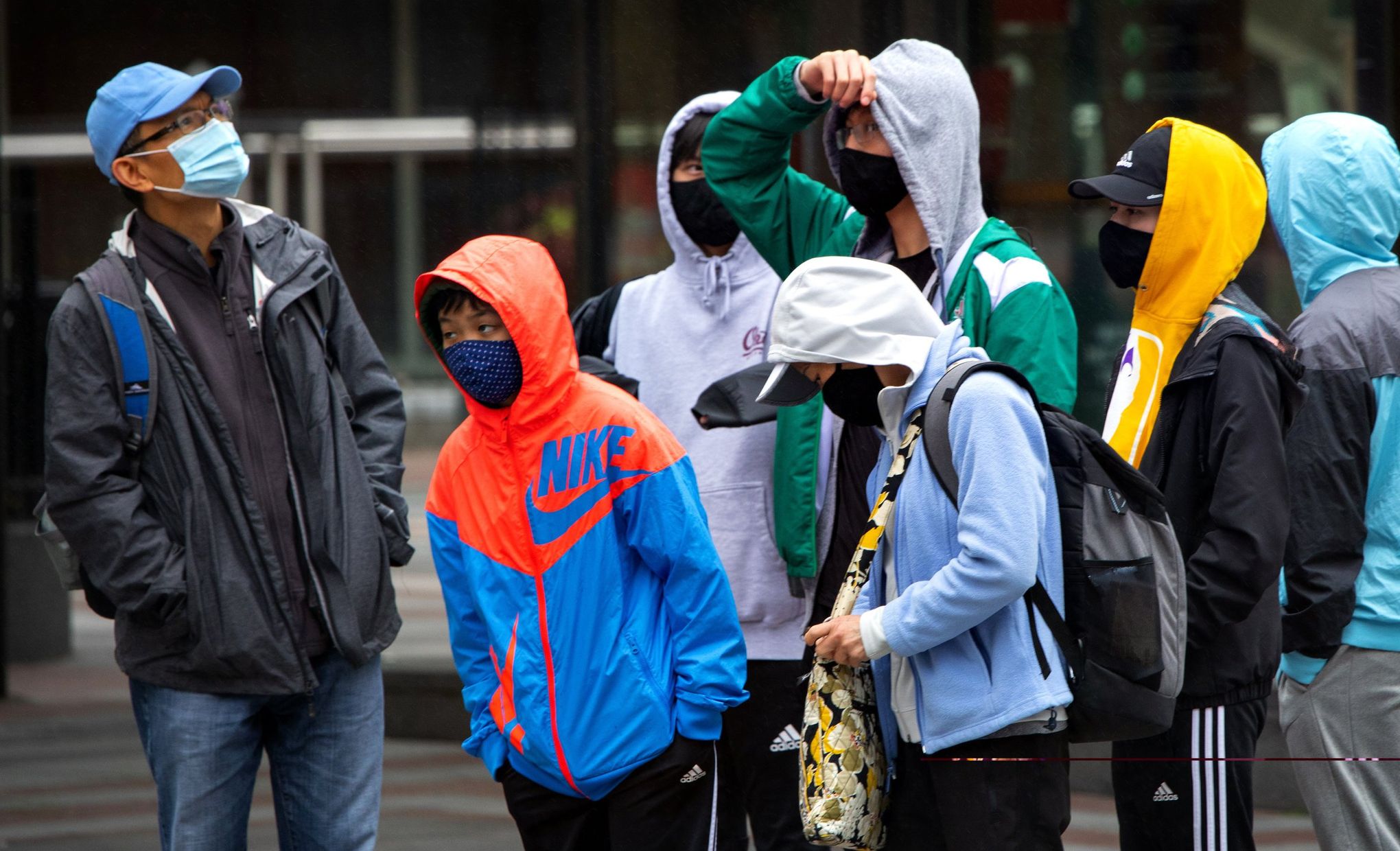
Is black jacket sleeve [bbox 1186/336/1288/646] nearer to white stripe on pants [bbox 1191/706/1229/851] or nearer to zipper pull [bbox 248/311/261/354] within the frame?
white stripe on pants [bbox 1191/706/1229/851]

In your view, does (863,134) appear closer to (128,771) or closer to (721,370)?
(721,370)

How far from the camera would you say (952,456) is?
2734mm

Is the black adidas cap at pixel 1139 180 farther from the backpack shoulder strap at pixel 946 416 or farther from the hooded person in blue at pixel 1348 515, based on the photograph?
the backpack shoulder strap at pixel 946 416

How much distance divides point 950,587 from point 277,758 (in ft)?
5.16

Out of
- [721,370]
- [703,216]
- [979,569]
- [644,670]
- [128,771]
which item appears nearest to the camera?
[979,569]

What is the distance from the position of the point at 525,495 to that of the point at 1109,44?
383 cm

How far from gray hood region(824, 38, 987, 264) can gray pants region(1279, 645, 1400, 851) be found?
3.74 feet

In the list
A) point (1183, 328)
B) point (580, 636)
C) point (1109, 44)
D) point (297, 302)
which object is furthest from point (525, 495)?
point (1109, 44)

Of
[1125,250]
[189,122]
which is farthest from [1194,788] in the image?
[189,122]

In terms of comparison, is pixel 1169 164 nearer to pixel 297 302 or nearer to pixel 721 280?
pixel 721 280

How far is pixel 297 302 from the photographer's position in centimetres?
345

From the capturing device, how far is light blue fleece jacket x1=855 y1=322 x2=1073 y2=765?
2625 millimetres

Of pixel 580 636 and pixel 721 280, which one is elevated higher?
pixel 721 280

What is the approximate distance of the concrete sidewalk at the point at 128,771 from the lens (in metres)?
5.62
